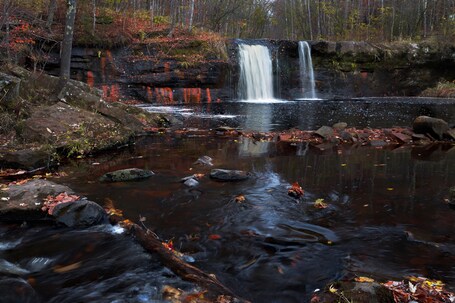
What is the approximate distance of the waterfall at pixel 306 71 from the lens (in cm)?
2764

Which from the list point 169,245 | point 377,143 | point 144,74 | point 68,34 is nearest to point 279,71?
point 144,74

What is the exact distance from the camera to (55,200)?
536 cm

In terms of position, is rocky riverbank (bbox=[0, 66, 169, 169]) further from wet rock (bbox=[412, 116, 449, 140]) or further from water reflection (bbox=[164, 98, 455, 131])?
wet rock (bbox=[412, 116, 449, 140])

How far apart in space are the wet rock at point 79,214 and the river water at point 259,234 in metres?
0.18

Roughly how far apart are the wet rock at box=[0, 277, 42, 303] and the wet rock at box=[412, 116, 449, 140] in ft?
38.0

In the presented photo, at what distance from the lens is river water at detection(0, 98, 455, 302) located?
3.60 meters

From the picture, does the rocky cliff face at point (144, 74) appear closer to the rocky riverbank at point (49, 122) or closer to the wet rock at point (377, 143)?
the rocky riverbank at point (49, 122)

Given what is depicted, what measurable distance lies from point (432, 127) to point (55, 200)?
10.7 meters

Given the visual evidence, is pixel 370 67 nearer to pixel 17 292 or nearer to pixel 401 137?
pixel 401 137

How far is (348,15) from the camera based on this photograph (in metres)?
40.0

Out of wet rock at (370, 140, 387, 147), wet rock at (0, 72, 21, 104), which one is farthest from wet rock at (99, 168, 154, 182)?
wet rock at (370, 140, 387, 147)

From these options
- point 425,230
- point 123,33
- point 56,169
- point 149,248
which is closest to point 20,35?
point 123,33

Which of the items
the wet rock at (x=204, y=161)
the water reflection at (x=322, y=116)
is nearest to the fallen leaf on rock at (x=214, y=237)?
the wet rock at (x=204, y=161)

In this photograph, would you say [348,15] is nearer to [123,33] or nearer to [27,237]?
[123,33]
